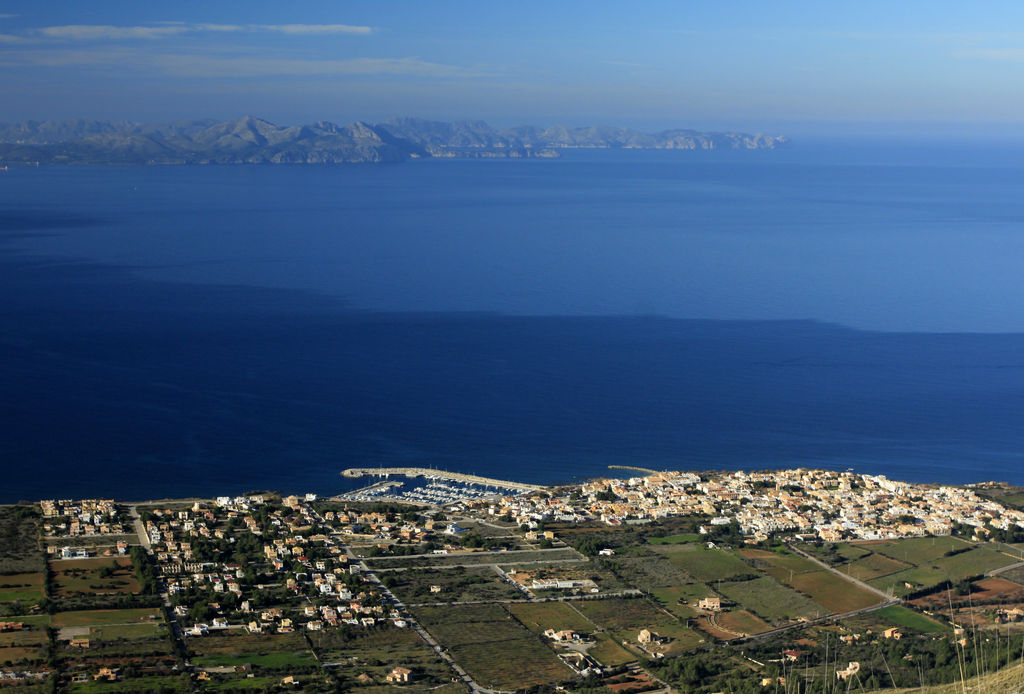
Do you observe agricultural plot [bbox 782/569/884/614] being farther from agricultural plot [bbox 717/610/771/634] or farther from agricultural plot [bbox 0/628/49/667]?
agricultural plot [bbox 0/628/49/667]

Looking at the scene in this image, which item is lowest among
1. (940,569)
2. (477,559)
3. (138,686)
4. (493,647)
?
(940,569)

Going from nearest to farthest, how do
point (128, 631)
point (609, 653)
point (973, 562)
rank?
1. point (128, 631)
2. point (609, 653)
3. point (973, 562)

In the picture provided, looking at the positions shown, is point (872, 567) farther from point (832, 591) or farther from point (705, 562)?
point (705, 562)

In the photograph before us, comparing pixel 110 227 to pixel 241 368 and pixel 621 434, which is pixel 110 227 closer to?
pixel 241 368

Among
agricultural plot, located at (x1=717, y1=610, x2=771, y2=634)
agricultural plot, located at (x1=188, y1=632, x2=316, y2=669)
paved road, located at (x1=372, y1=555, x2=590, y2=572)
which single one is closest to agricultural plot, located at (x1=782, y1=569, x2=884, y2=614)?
agricultural plot, located at (x1=717, y1=610, x2=771, y2=634)

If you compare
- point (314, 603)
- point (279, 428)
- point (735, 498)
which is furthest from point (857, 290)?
point (314, 603)

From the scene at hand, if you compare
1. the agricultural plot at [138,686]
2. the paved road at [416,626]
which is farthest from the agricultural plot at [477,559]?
the agricultural plot at [138,686]

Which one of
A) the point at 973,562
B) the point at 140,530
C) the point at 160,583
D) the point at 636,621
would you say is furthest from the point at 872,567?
the point at 140,530
